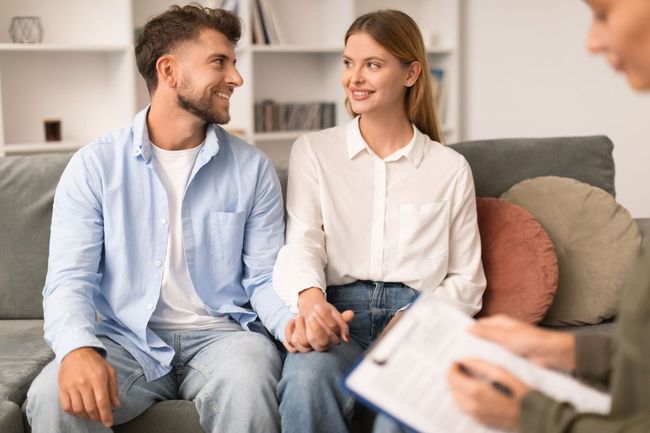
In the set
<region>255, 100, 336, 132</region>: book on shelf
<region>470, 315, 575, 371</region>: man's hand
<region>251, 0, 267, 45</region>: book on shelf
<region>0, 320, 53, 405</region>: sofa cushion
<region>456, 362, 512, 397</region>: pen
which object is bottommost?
<region>0, 320, 53, 405</region>: sofa cushion

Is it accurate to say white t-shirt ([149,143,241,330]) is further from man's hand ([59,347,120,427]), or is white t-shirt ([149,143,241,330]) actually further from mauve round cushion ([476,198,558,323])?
mauve round cushion ([476,198,558,323])

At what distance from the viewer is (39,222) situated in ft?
8.21

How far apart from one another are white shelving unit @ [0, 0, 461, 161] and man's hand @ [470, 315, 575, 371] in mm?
2830

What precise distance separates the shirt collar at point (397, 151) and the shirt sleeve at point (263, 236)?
0.21 meters

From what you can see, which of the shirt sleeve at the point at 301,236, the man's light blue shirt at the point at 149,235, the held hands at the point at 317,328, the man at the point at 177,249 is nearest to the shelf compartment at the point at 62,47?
the man at the point at 177,249

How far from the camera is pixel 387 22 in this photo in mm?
2354

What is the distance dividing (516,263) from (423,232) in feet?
0.89

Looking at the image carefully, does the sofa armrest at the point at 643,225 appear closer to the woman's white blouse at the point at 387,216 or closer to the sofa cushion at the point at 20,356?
the woman's white blouse at the point at 387,216

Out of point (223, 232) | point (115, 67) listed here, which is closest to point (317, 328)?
point (223, 232)

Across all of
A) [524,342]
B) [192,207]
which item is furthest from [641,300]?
[192,207]

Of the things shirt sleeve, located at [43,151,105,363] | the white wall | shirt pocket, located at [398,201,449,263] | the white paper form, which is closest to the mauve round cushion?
shirt pocket, located at [398,201,449,263]

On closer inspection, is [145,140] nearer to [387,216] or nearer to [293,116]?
[387,216]

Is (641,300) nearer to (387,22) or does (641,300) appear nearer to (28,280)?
(387,22)

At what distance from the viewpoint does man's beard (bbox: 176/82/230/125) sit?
2283 mm
